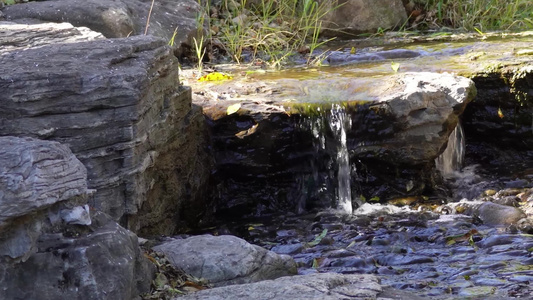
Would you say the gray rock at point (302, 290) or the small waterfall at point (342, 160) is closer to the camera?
the gray rock at point (302, 290)

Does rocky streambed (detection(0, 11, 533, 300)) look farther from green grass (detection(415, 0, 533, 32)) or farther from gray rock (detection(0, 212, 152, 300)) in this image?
green grass (detection(415, 0, 533, 32))

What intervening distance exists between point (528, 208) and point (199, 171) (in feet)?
7.43

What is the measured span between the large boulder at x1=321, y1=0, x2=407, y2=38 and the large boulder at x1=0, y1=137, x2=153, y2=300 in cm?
697

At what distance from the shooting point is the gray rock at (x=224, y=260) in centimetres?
354

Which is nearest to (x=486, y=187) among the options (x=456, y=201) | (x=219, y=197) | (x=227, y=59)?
(x=456, y=201)

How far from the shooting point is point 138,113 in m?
4.05

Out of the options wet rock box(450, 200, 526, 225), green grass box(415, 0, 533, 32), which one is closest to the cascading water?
wet rock box(450, 200, 526, 225)

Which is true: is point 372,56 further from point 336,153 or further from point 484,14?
point 484,14

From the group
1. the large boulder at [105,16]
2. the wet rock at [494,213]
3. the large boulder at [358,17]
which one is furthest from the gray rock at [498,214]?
the large boulder at [358,17]

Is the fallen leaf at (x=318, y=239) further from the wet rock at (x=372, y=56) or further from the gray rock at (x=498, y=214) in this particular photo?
the wet rock at (x=372, y=56)

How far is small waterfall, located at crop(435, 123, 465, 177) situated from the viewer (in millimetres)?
6156

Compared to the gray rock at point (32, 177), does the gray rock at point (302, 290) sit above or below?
below

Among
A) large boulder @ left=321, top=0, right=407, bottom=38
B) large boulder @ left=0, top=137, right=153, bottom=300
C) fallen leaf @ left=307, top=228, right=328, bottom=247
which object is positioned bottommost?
fallen leaf @ left=307, top=228, right=328, bottom=247

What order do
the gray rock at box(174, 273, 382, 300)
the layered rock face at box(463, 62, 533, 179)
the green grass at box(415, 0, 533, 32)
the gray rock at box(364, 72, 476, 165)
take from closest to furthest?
1. the gray rock at box(174, 273, 382, 300)
2. the gray rock at box(364, 72, 476, 165)
3. the layered rock face at box(463, 62, 533, 179)
4. the green grass at box(415, 0, 533, 32)
